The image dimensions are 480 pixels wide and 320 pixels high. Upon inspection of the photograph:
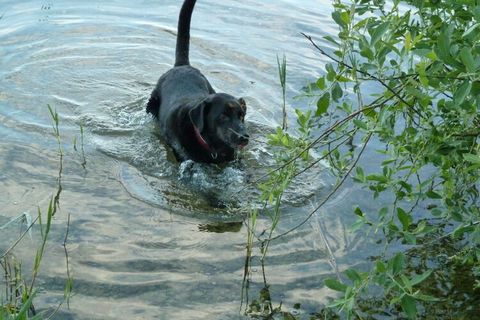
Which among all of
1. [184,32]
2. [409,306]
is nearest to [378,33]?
[409,306]

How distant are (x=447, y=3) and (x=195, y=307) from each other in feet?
6.92

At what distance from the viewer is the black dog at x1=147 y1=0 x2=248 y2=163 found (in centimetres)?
632

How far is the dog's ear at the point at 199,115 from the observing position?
20.7 ft

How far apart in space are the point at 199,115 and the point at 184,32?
1.25 m

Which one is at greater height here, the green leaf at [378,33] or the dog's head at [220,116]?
the green leaf at [378,33]

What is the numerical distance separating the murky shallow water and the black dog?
0.14 metres

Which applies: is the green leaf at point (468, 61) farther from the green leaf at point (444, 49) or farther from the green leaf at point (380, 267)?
the green leaf at point (380, 267)

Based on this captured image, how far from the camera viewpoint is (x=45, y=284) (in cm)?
428

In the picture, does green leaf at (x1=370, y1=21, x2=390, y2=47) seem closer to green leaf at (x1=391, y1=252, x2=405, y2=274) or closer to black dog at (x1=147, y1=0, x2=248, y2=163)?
green leaf at (x1=391, y1=252, x2=405, y2=274)

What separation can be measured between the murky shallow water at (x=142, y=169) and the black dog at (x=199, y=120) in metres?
0.14

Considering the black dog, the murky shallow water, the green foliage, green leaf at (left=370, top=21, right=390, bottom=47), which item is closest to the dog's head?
the black dog

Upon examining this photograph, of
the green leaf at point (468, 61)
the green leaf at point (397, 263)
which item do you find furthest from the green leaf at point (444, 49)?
the green leaf at point (397, 263)

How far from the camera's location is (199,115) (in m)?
6.33

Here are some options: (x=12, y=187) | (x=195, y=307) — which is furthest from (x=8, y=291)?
(x=12, y=187)
